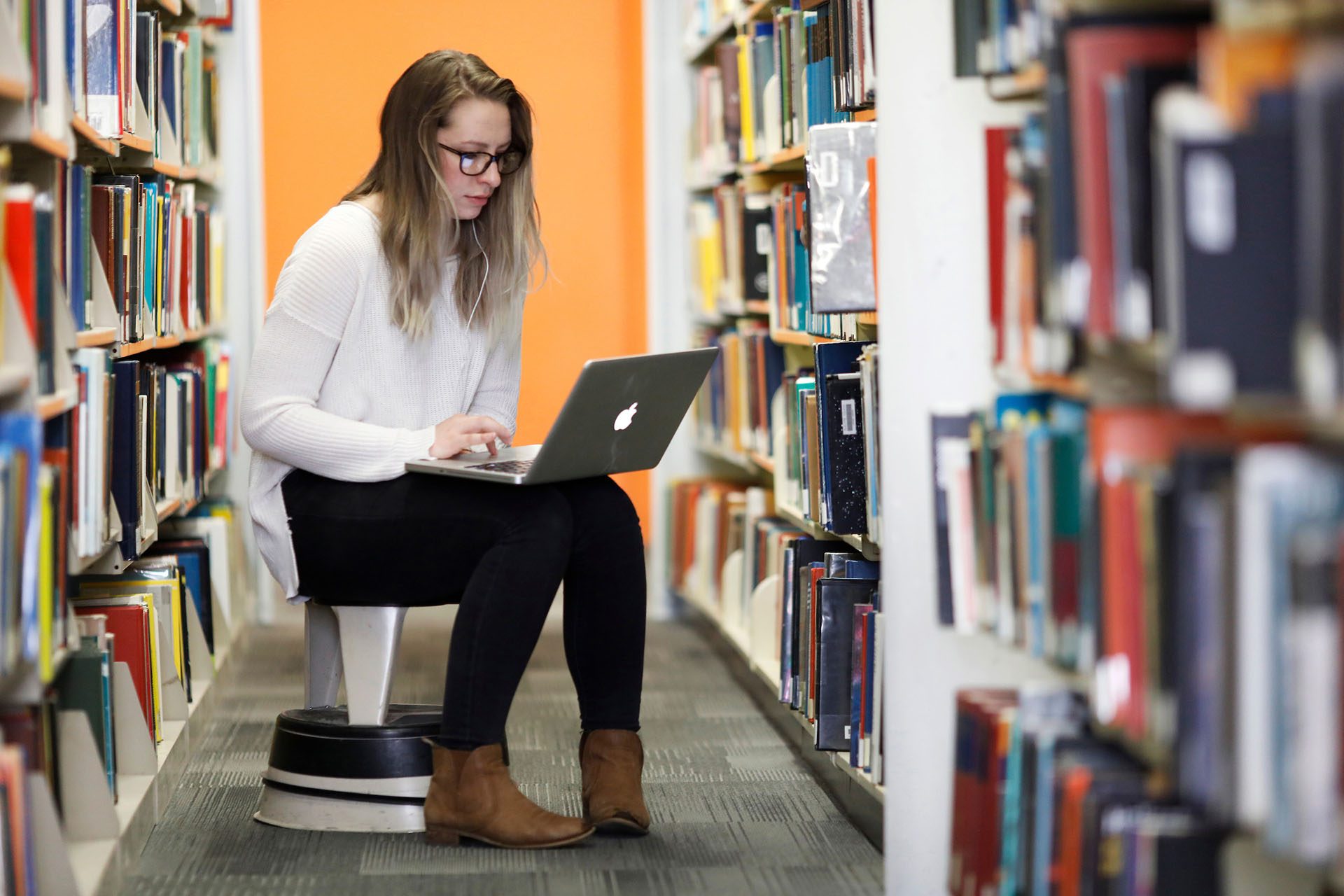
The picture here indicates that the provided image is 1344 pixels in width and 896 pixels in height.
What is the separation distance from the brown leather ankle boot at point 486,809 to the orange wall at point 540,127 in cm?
193

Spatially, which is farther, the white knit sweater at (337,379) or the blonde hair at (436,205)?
the blonde hair at (436,205)

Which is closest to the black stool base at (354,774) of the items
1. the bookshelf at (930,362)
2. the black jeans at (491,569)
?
the black jeans at (491,569)

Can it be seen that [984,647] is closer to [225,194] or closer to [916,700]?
[916,700]

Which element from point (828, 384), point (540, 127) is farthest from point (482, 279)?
point (540, 127)

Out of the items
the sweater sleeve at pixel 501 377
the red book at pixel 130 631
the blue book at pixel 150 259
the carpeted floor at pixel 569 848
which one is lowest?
the carpeted floor at pixel 569 848

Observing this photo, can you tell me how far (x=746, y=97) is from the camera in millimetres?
3078

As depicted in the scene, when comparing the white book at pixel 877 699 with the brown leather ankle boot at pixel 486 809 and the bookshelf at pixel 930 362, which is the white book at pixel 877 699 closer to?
the bookshelf at pixel 930 362

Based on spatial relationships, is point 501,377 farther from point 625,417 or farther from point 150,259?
point 150,259

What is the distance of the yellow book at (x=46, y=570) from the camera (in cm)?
143

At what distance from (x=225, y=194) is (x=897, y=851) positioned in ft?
8.57

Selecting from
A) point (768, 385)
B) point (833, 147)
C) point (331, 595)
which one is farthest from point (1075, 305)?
point (768, 385)

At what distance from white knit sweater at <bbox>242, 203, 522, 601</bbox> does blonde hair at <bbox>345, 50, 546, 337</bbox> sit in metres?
0.03

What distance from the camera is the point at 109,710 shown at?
192cm

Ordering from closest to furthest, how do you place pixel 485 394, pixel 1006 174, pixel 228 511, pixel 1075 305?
pixel 1075 305, pixel 1006 174, pixel 485 394, pixel 228 511
